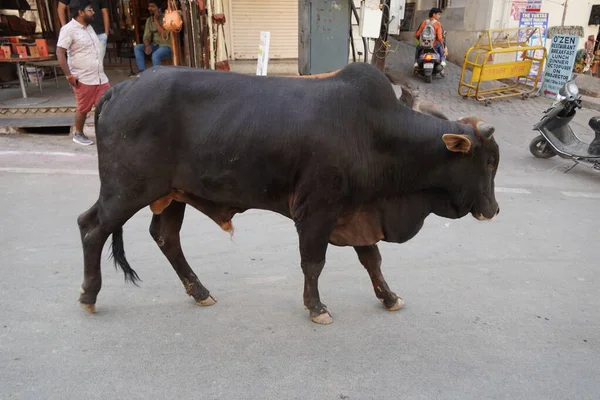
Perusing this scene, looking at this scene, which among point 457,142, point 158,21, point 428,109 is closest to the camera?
point 457,142

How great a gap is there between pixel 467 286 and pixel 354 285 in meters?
0.80

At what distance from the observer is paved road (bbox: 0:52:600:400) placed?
245cm

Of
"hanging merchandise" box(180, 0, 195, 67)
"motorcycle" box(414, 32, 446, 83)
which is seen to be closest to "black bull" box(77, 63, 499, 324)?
"hanging merchandise" box(180, 0, 195, 67)

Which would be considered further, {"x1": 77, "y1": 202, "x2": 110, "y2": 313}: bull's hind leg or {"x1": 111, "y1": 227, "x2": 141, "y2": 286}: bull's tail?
{"x1": 111, "y1": 227, "x2": 141, "y2": 286}: bull's tail

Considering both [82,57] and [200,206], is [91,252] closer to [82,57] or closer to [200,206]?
[200,206]

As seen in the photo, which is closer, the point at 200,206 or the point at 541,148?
the point at 200,206

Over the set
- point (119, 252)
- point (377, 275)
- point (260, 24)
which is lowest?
point (377, 275)

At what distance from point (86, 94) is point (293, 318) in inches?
187

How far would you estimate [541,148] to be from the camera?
6.48 meters

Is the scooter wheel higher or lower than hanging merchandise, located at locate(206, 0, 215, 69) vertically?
lower

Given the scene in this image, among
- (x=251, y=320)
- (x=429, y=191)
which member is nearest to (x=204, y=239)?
(x=251, y=320)

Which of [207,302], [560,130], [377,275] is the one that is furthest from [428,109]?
[560,130]

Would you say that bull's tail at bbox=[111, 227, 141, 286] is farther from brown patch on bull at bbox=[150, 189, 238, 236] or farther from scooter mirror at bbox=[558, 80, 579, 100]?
scooter mirror at bbox=[558, 80, 579, 100]

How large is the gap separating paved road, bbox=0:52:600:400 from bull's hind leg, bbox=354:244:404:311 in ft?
0.21
